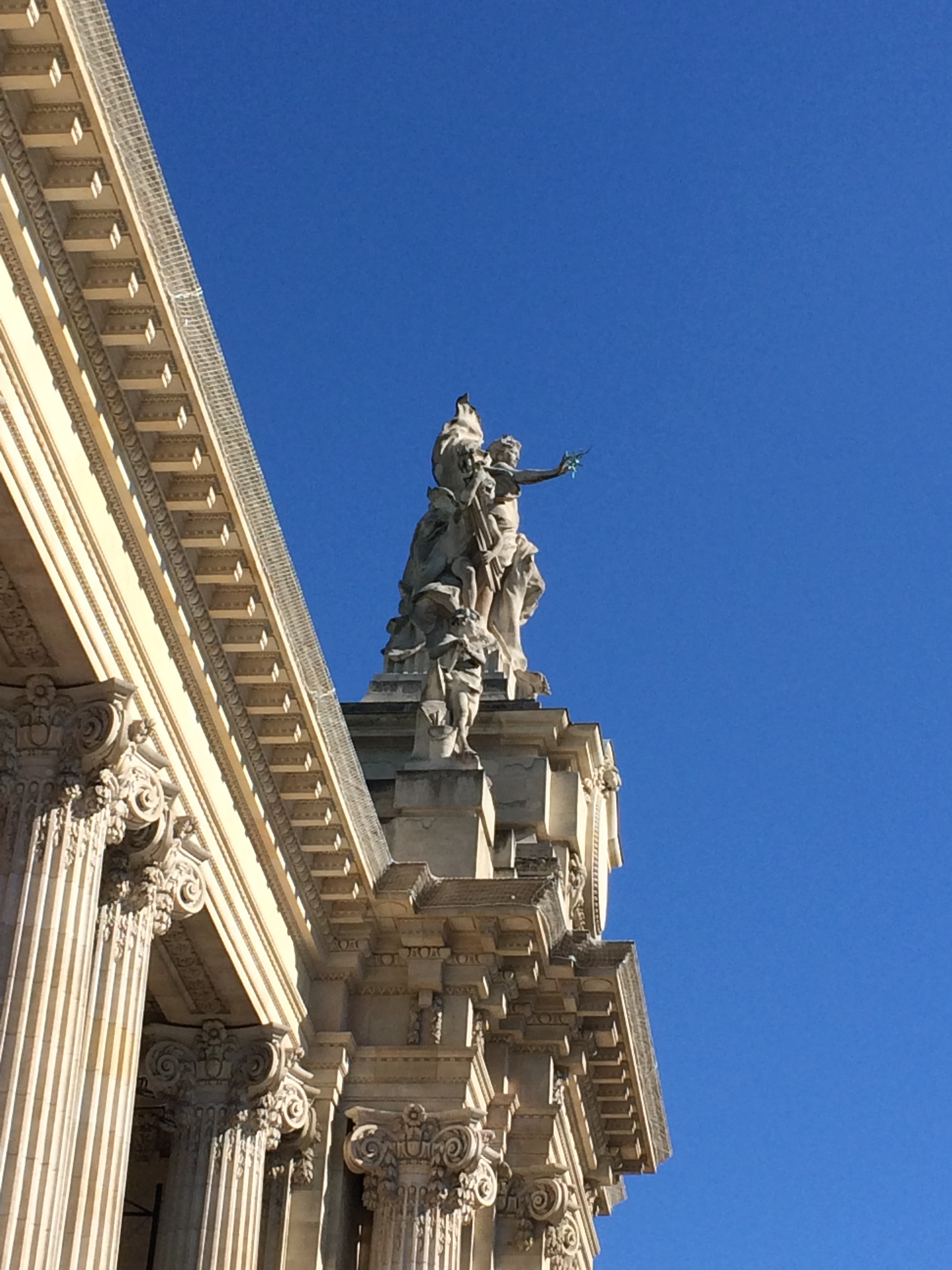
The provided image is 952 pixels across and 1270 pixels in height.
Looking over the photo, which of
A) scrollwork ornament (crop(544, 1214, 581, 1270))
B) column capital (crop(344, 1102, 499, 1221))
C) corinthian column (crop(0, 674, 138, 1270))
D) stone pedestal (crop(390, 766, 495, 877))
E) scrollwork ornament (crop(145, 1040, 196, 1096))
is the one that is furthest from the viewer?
scrollwork ornament (crop(544, 1214, 581, 1270))

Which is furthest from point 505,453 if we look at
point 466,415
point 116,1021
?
point 116,1021

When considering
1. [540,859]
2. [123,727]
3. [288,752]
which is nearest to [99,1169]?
[123,727]

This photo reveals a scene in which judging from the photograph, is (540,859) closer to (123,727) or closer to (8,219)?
(123,727)

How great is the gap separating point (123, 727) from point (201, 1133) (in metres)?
6.98

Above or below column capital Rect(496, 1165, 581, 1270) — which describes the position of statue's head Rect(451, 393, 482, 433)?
above

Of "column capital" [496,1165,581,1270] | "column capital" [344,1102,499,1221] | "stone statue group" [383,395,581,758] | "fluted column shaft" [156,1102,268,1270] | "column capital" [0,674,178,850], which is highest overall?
"stone statue group" [383,395,581,758]

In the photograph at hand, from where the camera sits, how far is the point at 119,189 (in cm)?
2012

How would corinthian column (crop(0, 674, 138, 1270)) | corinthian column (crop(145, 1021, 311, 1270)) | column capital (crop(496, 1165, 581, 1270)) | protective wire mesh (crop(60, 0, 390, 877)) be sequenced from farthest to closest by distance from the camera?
1. column capital (crop(496, 1165, 581, 1270))
2. corinthian column (crop(145, 1021, 311, 1270))
3. corinthian column (crop(0, 674, 138, 1270))
4. protective wire mesh (crop(60, 0, 390, 877))

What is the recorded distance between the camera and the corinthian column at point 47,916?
20.4 m

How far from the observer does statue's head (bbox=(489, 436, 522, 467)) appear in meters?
37.8

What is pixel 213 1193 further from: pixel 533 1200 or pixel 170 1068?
pixel 533 1200

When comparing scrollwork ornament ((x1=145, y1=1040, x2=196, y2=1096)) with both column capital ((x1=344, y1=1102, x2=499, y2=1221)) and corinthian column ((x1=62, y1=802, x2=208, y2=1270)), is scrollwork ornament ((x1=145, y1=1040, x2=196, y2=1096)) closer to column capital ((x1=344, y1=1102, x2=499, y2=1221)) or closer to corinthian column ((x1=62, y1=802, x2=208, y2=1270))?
column capital ((x1=344, y1=1102, x2=499, y2=1221))

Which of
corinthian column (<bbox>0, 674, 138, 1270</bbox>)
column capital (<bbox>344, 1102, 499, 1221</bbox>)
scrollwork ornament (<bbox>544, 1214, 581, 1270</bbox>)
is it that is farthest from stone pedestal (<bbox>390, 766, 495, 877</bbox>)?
corinthian column (<bbox>0, 674, 138, 1270</bbox>)

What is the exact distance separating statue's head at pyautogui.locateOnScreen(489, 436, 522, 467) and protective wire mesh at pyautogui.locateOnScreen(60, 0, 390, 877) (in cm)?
969
